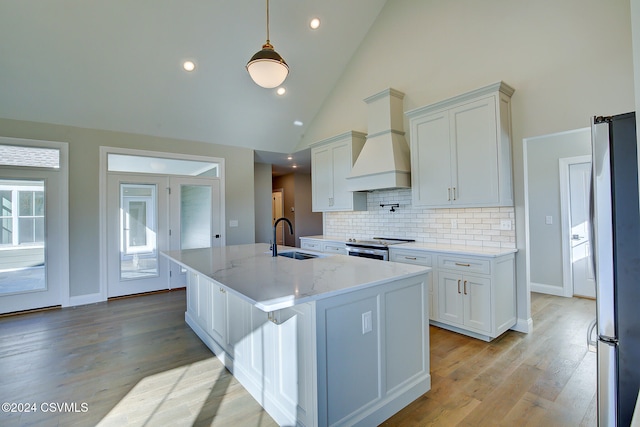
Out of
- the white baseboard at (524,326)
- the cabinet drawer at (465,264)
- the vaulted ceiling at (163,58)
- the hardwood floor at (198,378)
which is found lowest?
the hardwood floor at (198,378)

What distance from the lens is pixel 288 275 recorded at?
1979mm

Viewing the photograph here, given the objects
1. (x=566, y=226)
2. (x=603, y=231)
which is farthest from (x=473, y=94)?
(x=566, y=226)

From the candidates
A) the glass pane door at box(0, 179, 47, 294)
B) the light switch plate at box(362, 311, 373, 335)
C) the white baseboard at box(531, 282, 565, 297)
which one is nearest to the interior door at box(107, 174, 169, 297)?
the glass pane door at box(0, 179, 47, 294)

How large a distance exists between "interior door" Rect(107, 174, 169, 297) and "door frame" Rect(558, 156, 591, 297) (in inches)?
244

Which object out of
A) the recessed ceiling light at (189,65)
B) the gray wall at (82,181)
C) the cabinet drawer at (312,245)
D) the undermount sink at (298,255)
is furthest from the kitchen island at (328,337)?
the recessed ceiling light at (189,65)

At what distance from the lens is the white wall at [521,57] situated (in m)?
2.67

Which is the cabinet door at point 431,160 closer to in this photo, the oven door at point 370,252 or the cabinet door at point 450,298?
the oven door at point 370,252

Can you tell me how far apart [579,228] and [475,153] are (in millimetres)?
2513

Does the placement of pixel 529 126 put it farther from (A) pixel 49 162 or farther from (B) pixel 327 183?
(A) pixel 49 162

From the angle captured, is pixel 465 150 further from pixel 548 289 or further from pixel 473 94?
pixel 548 289

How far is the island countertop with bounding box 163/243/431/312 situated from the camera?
153 centimetres

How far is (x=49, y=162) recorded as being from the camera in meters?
4.21

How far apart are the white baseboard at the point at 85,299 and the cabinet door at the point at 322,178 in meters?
3.64

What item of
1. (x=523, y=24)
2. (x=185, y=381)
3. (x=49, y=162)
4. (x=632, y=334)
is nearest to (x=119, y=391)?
(x=185, y=381)
